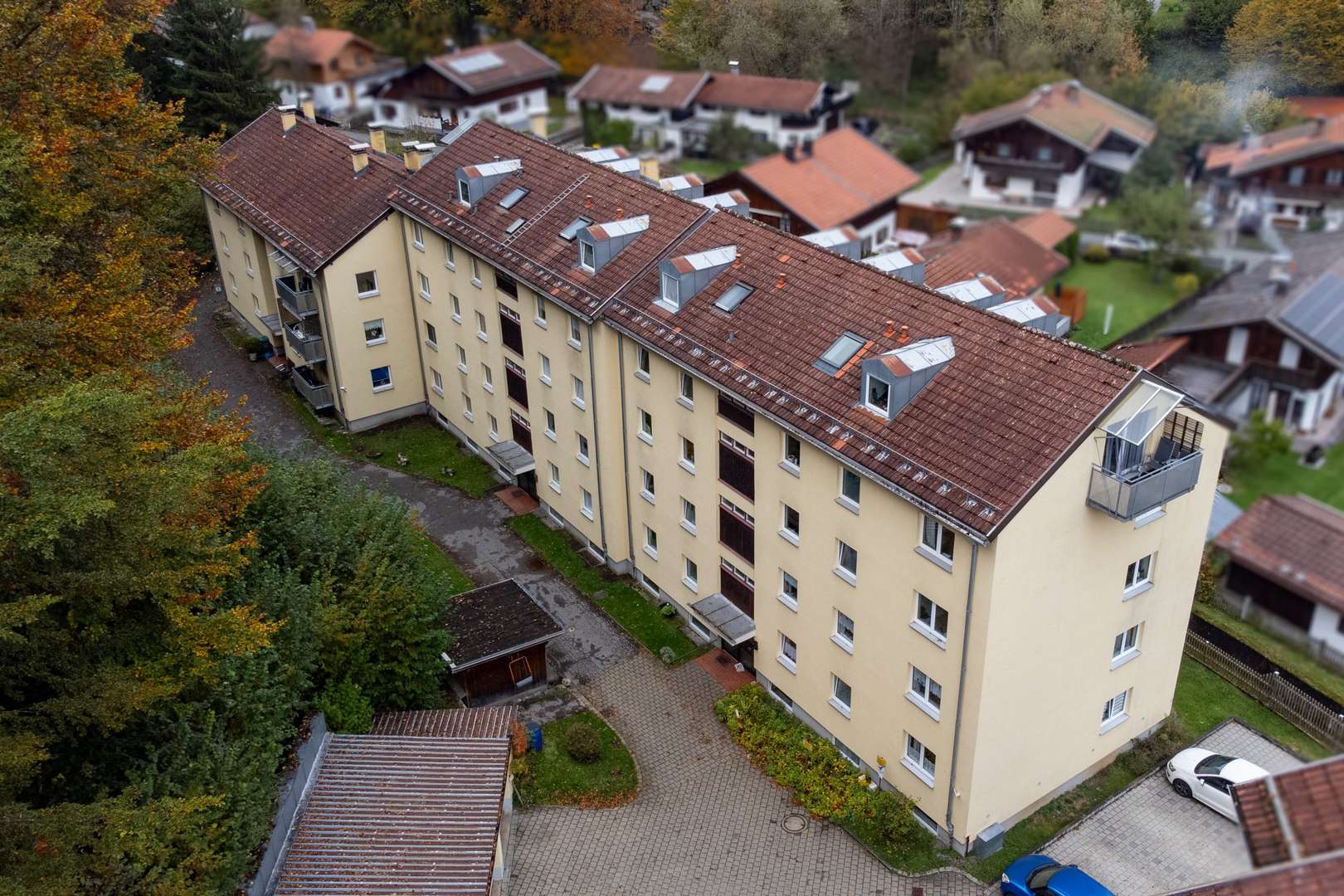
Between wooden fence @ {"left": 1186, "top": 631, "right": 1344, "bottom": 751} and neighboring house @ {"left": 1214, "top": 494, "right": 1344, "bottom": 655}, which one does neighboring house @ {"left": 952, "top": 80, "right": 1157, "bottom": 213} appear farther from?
wooden fence @ {"left": 1186, "top": 631, "right": 1344, "bottom": 751}

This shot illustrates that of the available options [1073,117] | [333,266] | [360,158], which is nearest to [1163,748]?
[333,266]

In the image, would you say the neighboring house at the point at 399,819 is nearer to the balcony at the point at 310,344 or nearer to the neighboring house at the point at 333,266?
the neighboring house at the point at 333,266

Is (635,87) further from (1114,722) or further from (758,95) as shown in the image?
(1114,722)

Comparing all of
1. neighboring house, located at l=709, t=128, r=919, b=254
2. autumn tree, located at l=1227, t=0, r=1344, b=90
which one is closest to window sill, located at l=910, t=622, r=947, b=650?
autumn tree, located at l=1227, t=0, r=1344, b=90

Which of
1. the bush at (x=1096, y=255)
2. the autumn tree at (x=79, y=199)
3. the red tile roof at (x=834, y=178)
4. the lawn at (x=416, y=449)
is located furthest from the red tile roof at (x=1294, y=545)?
the bush at (x=1096, y=255)

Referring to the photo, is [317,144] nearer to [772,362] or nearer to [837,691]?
[772,362]
